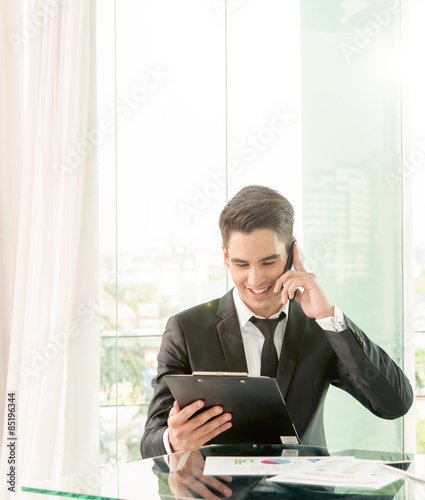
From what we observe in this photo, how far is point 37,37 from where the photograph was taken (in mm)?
3064

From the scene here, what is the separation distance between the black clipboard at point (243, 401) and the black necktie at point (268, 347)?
14.2 inches

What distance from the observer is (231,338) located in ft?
7.03

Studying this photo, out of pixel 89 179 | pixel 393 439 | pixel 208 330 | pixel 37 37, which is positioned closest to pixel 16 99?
pixel 37 37

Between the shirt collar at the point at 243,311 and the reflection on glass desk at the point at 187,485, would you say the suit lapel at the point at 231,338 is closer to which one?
the shirt collar at the point at 243,311

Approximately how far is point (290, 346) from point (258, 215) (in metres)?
0.47

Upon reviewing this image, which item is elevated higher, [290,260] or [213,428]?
[290,260]

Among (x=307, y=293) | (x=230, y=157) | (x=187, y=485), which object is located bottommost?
(x=187, y=485)

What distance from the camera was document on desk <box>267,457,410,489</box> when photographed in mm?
1254

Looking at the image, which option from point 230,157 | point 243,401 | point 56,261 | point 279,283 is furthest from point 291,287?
point 56,261

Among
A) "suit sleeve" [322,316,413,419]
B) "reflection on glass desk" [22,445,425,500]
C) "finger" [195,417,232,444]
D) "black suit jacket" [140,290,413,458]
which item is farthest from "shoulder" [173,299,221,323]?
"reflection on glass desk" [22,445,425,500]

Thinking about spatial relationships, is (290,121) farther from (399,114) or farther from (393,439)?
(393,439)

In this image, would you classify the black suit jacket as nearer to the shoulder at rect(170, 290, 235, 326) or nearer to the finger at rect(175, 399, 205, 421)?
the shoulder at rect(170, 290, 235, 326)

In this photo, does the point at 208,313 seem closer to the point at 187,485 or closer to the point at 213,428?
the point at 213,428

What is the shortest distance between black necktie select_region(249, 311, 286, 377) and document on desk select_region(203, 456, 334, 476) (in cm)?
57
